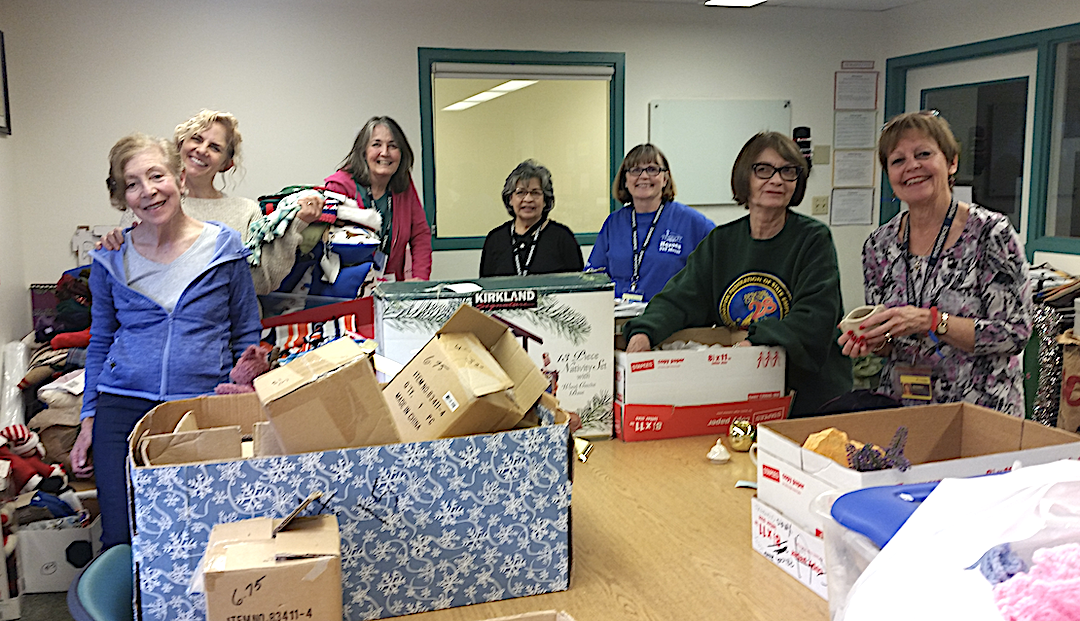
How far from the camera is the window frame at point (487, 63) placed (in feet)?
16.4

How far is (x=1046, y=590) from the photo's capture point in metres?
0.70

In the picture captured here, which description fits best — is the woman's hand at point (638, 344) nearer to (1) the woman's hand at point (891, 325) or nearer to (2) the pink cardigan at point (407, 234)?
(1) the woman's hand at point (891, 325)

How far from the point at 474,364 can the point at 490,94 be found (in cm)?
404

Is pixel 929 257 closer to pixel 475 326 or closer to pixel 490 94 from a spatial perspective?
pixel 475 326

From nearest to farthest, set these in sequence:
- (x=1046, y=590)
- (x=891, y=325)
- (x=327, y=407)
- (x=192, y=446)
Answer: (x=1046, y=590) < (x=327, y=407) < (x=192, y=446) < (x=891, y=325)

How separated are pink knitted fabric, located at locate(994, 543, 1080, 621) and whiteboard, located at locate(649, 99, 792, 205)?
16.1 ft

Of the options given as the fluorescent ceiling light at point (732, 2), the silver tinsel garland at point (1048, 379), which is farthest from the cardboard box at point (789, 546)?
the fluorescent ceiling light at point (732, 2)

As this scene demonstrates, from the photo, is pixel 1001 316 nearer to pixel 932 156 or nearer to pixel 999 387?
pixel 999 387

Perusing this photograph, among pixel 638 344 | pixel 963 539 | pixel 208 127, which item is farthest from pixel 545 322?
pixel 208 127

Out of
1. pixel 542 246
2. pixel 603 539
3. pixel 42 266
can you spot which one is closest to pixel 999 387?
pixel 603 539

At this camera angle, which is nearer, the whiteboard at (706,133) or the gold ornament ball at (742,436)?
the gold ornament ball at (742,436)

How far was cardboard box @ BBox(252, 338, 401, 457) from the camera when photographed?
4.00ft

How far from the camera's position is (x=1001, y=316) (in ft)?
6.22

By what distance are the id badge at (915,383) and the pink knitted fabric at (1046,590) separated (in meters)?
1.32
